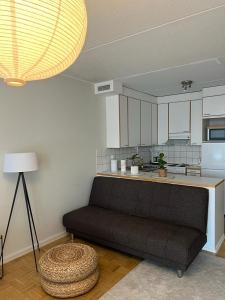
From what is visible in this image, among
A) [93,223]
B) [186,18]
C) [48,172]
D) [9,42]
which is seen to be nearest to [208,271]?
[93,223]

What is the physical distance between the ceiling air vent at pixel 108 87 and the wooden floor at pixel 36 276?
2373mm

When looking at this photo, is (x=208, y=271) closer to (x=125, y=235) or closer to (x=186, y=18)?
(x=125, y=235)

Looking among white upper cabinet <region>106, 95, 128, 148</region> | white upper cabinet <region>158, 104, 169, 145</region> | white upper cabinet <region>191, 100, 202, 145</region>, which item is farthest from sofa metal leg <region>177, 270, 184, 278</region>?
white upper cabinet <region>158, 104, 169, 145</region>

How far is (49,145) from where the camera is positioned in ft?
10.2

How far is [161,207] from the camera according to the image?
9.68 ft

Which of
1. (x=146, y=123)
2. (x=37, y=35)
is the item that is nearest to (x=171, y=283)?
(x=37, y=35)

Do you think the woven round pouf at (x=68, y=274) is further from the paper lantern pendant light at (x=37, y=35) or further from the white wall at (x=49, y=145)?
the paper lantern pendant light at (x=37, y=35)

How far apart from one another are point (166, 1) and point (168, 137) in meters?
3.46

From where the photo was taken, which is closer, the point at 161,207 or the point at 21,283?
the point at 21,283

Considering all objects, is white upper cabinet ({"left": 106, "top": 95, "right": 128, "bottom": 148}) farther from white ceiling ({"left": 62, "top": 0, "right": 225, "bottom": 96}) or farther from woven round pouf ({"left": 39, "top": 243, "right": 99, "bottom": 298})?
woven round pouf ({"left": 39, "top": 243, "right": 99, "bottom": 298})

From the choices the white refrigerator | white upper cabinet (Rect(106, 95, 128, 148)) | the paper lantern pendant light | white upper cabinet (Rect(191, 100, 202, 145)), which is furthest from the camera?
white upper cabinet (Rect(191, 100, 202, 145))

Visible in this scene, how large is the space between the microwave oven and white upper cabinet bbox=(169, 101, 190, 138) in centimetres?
46

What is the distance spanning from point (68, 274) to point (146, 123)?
3.29 m

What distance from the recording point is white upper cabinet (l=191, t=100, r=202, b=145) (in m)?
4.42
